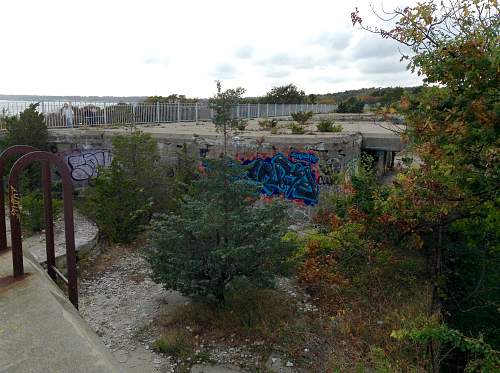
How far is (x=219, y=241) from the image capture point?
5.19 meters

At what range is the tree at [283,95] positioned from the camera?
129 feet

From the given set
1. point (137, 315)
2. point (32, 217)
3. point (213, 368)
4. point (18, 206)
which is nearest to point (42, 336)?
point (18, 206)

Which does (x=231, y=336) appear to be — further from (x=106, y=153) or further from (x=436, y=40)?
(x=106, y=153)

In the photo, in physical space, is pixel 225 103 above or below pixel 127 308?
above

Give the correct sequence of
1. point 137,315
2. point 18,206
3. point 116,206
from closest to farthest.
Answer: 1. point 18,206
2. point 137,315
3. point 116,206

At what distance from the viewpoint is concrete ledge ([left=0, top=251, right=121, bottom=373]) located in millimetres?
1719

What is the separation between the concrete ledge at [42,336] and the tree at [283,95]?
3767 centimetres

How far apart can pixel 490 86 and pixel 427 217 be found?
1804mm

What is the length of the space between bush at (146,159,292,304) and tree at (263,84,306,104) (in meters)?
34.6

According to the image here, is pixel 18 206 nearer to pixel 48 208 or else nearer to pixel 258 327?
pixel 48 208

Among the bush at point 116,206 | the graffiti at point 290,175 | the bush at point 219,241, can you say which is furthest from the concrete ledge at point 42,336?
the graffiti at point 290,175

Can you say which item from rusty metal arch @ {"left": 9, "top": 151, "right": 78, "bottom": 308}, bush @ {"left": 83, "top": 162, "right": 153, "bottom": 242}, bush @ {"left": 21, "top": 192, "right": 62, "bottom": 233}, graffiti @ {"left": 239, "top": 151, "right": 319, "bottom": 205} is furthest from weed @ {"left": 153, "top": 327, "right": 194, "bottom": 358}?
graffiti @ {"left": 239, "top": 151, "right": 319, "bottom": 205}

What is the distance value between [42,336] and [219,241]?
11.0 ft

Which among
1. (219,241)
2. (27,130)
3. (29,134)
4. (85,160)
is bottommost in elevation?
(219,241)
